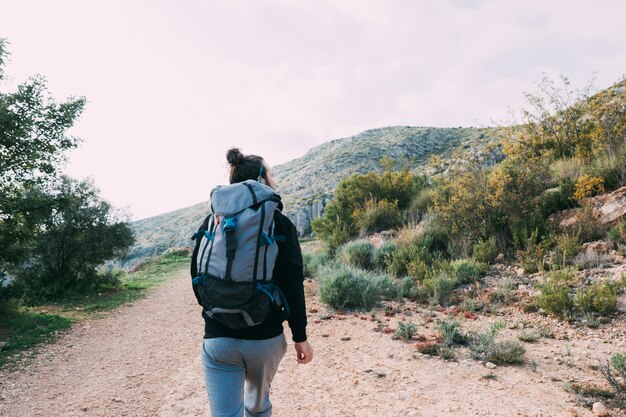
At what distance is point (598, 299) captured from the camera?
532 centimetres

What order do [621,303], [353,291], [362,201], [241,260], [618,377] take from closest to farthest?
[241,260], [618,377], [621,303], [353,291], [362,201]

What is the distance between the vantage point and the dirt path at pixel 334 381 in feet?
11.8

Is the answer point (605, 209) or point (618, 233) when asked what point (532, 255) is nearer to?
point (618, 233)

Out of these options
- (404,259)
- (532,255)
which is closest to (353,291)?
(404,259)

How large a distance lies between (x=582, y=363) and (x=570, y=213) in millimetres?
4964

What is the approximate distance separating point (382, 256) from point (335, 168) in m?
38.9

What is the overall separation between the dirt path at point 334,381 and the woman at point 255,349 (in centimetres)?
192

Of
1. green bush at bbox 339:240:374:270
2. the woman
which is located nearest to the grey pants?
the woman

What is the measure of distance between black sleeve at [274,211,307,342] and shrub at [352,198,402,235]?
10.3 meters

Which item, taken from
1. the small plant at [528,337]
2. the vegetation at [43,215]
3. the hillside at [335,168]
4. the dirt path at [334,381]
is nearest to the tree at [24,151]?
the vegetation at [43,215]

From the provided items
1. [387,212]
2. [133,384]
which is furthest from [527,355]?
[387,212]

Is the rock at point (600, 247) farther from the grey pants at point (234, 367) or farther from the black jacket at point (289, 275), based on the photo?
the grey pants at point (234, 367)

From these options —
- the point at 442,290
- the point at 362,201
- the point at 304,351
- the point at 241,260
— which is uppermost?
the point at 362,201

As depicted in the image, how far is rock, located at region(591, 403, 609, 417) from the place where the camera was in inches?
123
